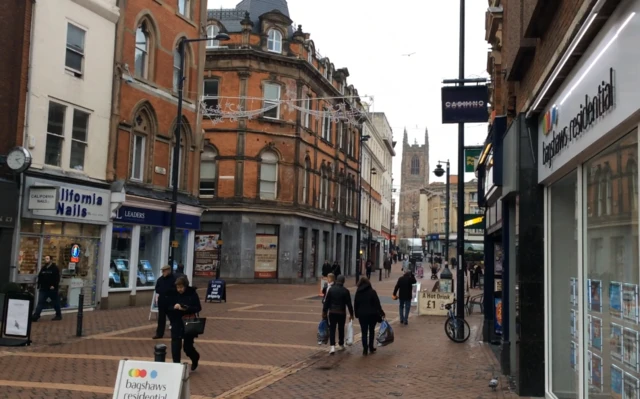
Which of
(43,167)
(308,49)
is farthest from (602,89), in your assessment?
(308,49)

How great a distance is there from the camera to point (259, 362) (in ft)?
40.0

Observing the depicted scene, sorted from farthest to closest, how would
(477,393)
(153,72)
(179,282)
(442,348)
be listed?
1. (153,72)
2. (442,348)
3. (179,282)
4. (477,393)

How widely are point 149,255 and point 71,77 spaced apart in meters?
7.47

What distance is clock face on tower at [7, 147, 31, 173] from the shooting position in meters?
16.9

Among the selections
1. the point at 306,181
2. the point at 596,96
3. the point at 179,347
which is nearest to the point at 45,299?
the point at 179,347

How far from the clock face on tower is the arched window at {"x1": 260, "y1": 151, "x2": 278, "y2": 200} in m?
22.7

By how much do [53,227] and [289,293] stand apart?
1457 centimetres

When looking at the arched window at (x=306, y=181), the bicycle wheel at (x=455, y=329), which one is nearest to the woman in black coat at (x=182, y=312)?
the bicycle wheel at (x=455, y=329)

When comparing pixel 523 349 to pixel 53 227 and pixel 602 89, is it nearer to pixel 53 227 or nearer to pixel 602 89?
pixel 602 89

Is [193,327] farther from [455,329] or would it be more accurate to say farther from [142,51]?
[142,51]

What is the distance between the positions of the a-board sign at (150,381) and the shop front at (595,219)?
4.15 metres

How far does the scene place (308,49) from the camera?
42.2 meters

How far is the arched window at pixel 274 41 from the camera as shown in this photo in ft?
133

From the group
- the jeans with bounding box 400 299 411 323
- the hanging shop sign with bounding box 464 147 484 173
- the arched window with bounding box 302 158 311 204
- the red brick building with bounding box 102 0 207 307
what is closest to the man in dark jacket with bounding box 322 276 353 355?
the jeans with bounding box 400 299 411 323
